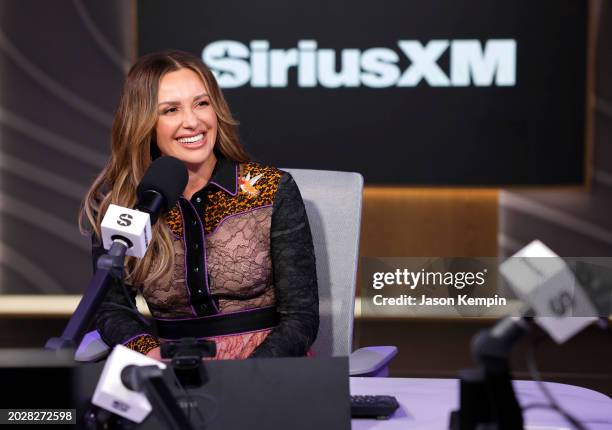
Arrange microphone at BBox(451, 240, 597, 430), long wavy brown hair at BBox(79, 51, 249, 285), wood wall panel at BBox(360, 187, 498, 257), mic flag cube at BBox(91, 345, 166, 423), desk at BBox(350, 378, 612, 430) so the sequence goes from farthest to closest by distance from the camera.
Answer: wood wall panel at BBox(360, 187, 498, 257) → long wavy brown hair at BBox(79, 51, 249, 285) → desk at BBox(350, 378, 612, 430) → mic flag cube at BBox(91, 345, 166, 423) → microphone at BBox(451, 240, 597, 430)

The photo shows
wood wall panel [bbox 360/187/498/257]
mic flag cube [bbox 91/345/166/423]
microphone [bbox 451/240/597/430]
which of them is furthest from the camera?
wood wall panel [bbox 360/187/498/257]

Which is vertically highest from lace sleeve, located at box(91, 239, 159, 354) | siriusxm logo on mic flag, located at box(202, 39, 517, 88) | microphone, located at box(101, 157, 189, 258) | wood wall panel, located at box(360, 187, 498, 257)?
siriusxm logo on mic flag, located at box(202, 39, 517, 88)

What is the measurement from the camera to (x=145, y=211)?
1.25 metres

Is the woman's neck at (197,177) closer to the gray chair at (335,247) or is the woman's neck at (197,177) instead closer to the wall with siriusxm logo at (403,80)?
the gray chair at (335,247)

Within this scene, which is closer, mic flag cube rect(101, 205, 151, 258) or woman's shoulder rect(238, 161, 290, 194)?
mic flag cube rect(101, 205, 151, 258)

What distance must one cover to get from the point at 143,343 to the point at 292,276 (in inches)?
14.9

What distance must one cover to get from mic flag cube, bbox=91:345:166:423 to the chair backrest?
1.26 metres

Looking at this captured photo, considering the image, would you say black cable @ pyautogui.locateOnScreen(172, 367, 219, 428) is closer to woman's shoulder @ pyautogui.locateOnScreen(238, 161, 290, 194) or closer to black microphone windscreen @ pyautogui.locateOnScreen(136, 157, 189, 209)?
black microphone windscreen @ pyautogui.locateOnScreen(136, 157, 189, 209)

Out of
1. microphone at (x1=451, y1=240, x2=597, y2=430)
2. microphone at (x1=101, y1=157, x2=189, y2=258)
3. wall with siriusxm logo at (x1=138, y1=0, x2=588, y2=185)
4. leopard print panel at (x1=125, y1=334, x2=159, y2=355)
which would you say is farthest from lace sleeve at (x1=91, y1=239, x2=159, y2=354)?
wall with siriusxm logo at (x1=138, y1=0, x2=588, y2=185)

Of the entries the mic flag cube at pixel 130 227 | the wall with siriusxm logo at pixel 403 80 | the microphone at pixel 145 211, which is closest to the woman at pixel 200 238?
the microphone at pixel 145 211

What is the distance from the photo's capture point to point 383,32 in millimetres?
5246

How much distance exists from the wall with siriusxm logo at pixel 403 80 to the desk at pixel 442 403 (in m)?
3.57

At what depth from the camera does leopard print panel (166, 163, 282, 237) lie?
2207mm

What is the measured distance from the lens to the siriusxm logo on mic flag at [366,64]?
520 cm
